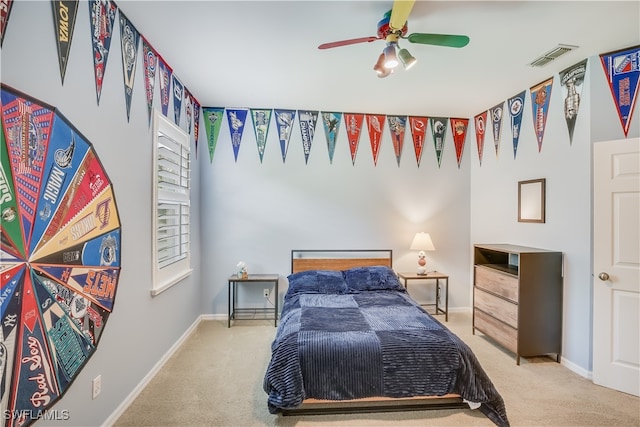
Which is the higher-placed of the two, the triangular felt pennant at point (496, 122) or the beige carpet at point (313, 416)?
the triangular felt pennant at point (496, 122)

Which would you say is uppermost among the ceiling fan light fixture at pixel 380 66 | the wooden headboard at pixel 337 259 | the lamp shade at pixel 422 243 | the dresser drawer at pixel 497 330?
the ceiling fan light fixture at pixel 380 66

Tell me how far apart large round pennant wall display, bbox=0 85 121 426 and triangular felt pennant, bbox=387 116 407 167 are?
3.44 meters

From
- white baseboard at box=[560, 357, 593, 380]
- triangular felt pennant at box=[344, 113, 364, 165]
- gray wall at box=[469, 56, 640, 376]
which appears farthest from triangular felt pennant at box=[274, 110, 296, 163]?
white baseboard at box=[560, 357, 593, 380]

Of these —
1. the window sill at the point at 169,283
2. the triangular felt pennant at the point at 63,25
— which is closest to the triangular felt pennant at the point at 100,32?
the triangular felt pennant at the point at 63,25

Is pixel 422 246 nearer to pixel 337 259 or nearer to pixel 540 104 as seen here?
pixel 337 259

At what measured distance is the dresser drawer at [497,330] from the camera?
9.59 feet

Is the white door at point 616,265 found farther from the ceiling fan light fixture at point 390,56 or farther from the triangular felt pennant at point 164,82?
the triangular felt pennant at point 164,82

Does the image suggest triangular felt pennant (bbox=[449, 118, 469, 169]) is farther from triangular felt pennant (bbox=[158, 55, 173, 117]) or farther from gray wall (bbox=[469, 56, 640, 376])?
triangular felt pennant (bbox=[158, 55, 173, 117])

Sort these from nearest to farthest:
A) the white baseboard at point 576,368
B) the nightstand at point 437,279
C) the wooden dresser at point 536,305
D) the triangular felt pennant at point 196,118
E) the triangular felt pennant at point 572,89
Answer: the white baseboard at point 576,368, the triangular felt pennant at point 572,89, the wooden dresser at point 536,305, the triangular felt pennant at point 196,118, the nightstand at point 437,279

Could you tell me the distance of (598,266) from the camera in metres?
2.54

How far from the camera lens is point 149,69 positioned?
254 centimetres

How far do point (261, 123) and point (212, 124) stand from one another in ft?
2.10

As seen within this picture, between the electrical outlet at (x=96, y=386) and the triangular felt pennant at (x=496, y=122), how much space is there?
4.55m

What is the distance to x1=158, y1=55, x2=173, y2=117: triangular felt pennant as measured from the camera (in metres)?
2.75
